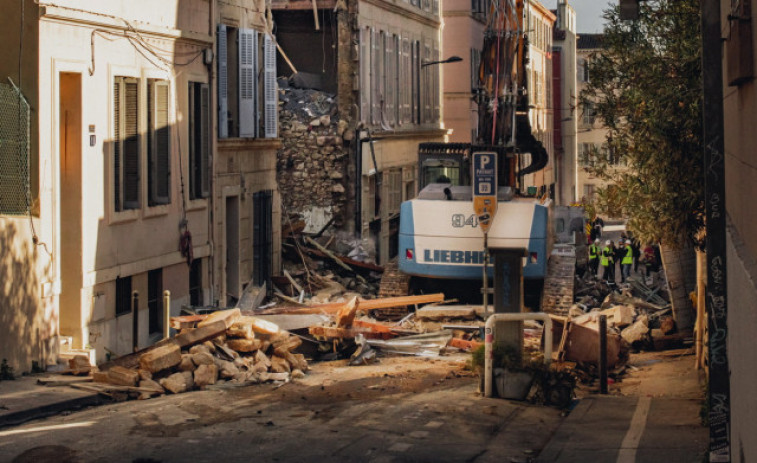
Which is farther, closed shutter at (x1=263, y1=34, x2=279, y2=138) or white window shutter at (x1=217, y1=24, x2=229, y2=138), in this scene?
closed shutter at (x1=263, y1=34, x2=279, y2=138)

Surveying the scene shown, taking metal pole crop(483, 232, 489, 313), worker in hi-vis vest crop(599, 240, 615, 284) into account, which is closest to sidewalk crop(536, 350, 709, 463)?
metal pole crop(483, 232, 489, 313)

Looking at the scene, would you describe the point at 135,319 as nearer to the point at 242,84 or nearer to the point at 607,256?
the point at 242,84

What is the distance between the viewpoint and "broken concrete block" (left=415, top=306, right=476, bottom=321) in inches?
935

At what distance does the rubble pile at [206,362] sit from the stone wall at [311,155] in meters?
15.8

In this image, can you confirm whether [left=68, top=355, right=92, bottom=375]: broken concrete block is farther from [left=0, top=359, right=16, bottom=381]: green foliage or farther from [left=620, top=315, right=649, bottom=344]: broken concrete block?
[left=620, top=315, right=649, bottom=344]: broken concrete block

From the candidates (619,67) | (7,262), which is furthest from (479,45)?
(7,262)

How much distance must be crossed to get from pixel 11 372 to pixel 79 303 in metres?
2.42

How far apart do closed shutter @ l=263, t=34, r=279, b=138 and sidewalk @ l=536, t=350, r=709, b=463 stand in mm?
11949

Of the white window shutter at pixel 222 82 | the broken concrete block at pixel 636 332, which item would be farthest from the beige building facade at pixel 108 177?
the broken concrete block at pixel 636 332

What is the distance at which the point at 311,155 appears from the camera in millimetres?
35000

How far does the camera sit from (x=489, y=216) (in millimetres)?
24688

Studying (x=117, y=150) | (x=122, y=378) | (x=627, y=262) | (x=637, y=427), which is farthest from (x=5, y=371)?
(x=627, y=262)

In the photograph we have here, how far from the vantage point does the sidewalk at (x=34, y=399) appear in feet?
45.4

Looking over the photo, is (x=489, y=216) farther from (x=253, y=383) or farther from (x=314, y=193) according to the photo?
(x=314, y=193)
